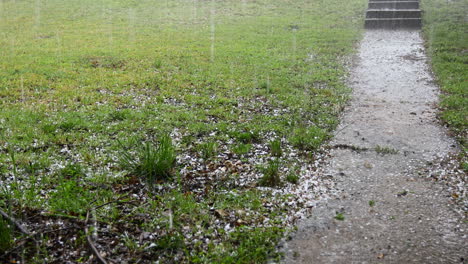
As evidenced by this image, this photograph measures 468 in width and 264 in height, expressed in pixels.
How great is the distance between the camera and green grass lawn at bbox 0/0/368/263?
478cm

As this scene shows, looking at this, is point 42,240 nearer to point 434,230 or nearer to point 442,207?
point 434,230

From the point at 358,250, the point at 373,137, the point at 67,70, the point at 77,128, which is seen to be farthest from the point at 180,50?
the point at 358,250

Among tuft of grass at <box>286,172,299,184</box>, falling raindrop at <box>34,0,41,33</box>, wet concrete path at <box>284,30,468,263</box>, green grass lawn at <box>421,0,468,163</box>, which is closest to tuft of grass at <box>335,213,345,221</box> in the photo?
wet concrete path at <box>284,30,468,263</box>

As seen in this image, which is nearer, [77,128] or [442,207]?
[442,207]

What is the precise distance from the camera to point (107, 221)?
4.94 metres

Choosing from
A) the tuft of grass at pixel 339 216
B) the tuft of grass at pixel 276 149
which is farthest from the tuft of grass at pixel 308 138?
the tuft of grass at pixel 339 216

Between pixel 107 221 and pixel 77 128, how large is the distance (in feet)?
12.0

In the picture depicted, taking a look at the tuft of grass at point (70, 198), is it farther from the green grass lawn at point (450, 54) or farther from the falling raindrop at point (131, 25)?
the falling raindrop at point (131, 25)

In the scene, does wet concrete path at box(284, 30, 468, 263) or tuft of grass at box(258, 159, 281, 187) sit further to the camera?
tuft of grass at box(258, 159, 281, 187)

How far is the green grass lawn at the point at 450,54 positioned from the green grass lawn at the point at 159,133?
252 cm

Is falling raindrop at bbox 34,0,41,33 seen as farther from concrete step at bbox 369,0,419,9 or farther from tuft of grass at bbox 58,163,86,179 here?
concrete step at bbox 369,0,419,9

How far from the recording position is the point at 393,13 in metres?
19.4

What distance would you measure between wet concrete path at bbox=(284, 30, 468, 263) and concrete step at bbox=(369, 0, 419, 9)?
40.0 feet

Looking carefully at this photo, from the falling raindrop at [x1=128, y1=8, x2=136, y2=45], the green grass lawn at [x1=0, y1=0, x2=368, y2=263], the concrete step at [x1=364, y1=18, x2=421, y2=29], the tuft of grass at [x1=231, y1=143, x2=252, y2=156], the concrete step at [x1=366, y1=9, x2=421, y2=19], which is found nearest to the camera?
the green grass lawn at [x1=0, y1=0, x2=368, y2=263]
